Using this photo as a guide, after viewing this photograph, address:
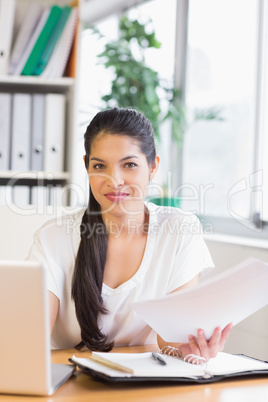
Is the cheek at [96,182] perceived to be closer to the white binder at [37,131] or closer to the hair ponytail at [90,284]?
the hair ponytail at [90,284]

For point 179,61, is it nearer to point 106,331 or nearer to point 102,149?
point 102,149

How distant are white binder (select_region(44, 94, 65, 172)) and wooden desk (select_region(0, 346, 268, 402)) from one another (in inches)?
54.8

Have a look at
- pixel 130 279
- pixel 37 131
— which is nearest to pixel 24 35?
pixel 37 131

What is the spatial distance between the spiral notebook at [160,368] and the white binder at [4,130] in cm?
136

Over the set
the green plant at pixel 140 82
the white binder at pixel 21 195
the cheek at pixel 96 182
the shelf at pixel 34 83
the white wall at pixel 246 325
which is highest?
the green plant at pixel 140 82

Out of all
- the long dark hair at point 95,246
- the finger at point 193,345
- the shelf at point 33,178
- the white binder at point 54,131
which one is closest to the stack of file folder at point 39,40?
the white binder at point 54,131

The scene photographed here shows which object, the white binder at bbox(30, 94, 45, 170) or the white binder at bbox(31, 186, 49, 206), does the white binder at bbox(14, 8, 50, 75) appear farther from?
the white binder at bbox(31, 186, 49, 206)

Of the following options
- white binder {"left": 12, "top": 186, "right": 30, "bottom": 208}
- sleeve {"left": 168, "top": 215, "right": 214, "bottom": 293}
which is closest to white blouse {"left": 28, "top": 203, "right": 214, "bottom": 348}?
sleeve {"left": 168, "top": 215, "right": 214, "bottom": 293}

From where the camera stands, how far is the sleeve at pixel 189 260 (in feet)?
4.96

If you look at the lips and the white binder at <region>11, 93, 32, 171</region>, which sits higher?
the white binder at <region>11, 93, 32, 171</region>

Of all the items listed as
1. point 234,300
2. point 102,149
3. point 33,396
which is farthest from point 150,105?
point 33,396

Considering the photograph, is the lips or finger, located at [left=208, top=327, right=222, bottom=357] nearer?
finger, located at [left=208, top=327, right=222, bottom=357]

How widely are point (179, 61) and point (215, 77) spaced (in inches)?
12.7

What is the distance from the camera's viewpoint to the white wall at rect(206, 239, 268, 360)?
2.06m
